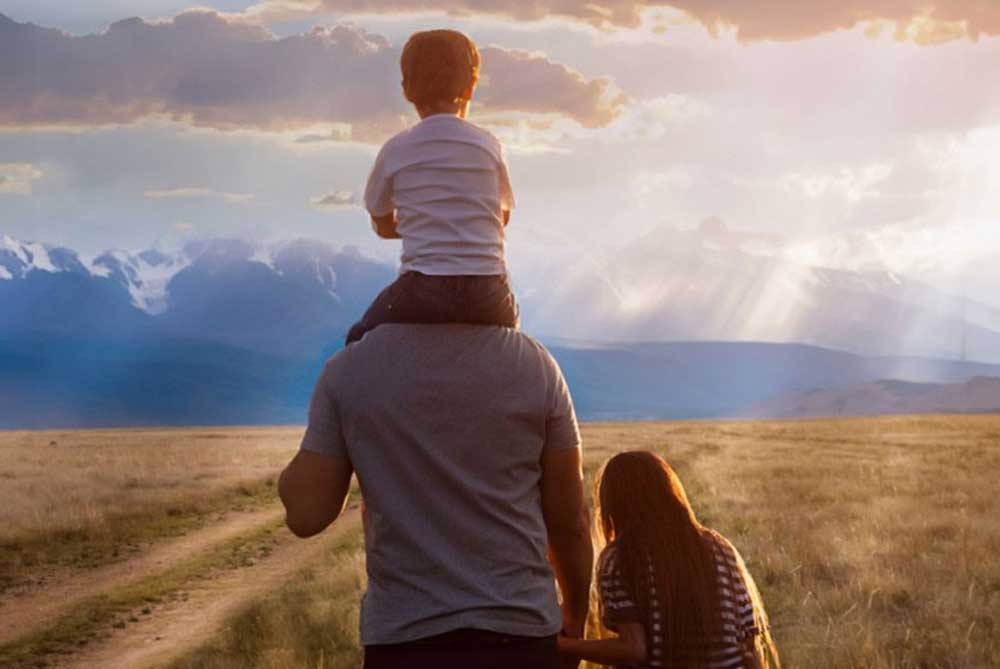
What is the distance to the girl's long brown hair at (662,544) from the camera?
3697 millimetres

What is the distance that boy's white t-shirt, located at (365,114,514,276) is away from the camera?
8.13 ft

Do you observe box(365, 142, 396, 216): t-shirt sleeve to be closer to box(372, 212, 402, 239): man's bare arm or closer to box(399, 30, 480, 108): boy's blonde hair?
box(372, 212, 402, 239): man's bare arm

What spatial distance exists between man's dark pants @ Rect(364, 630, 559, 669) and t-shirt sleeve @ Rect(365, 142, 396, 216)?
0.92m

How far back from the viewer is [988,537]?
1452 centimetres

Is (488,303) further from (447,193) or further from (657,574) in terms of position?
(657,574)

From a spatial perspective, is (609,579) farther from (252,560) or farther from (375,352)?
(252,560)

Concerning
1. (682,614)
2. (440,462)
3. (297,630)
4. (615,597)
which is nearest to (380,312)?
(440,462)

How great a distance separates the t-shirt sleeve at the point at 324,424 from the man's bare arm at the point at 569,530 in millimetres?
442

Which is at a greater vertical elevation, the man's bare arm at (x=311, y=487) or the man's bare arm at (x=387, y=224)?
the man's bare arm at (x=387, y=224)

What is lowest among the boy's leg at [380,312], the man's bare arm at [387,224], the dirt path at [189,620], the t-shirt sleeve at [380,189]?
the dirt path at [189,620]

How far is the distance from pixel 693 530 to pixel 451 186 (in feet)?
5.68

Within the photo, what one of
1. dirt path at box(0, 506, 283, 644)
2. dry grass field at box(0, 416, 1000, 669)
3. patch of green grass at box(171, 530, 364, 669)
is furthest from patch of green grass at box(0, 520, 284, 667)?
patch of green grass at box(171, 530, 364, 669)

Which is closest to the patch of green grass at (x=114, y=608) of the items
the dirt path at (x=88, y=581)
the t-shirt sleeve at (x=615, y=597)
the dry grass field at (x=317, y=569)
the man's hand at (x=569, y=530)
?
the dry grass field at (x=317, y=569)

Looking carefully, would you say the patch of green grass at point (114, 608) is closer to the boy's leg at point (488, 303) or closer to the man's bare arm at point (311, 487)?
the man's bare arm at point (311, 487)
